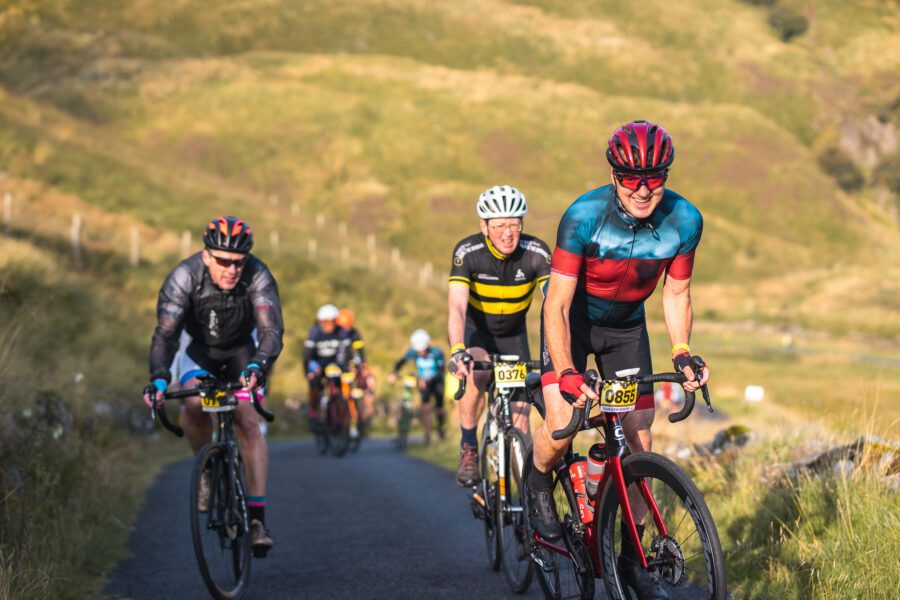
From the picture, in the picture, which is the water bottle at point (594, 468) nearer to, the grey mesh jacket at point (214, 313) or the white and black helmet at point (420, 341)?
the grey mesh jacket at point (214, 313)

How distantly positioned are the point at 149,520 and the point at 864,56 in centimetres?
14016

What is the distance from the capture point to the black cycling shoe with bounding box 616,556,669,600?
195 inches

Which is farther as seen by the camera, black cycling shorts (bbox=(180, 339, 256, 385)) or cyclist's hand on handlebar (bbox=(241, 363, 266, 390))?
black cycling shorts (bbox=(180, 339, 256, 385))

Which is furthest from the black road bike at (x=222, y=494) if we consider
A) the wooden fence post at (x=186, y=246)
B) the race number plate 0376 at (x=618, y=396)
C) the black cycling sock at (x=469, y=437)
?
the wooden fence post at (x=186, y=246)

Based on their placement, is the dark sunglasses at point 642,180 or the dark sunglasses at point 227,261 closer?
the dark sunglasses at point 642,180

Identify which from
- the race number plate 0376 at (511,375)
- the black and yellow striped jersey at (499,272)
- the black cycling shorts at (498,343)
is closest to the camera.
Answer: the race number plate 0376 at (511,375)

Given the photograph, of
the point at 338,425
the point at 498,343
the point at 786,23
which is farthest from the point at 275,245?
the point at 786,23

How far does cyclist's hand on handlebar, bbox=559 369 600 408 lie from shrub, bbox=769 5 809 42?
14640cm

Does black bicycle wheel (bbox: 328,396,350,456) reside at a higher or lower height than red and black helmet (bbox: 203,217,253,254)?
lower

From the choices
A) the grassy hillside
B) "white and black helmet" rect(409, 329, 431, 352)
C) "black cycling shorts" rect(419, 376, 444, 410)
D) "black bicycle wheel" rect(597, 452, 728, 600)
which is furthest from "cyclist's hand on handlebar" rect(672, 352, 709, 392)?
"black cycling shorts" rect(419, 376, 444, 410)

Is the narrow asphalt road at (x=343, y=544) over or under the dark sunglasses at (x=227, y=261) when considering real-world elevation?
under

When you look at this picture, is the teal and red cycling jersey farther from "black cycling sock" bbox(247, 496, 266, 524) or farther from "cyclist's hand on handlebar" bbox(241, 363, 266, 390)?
"black cycling sock" bbox(247, 496, 266, 524)

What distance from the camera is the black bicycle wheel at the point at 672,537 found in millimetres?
4531

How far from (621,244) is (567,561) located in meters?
1.85
